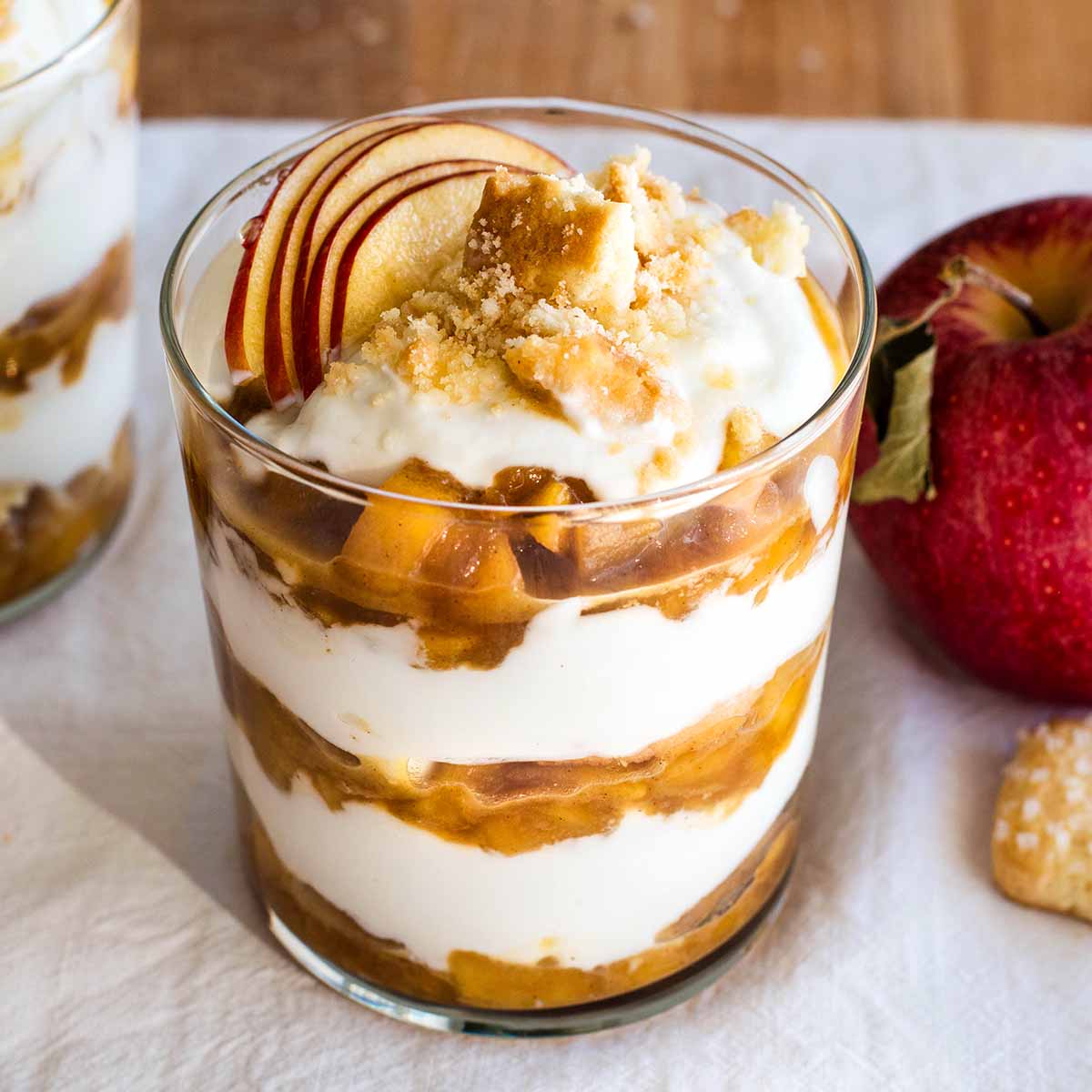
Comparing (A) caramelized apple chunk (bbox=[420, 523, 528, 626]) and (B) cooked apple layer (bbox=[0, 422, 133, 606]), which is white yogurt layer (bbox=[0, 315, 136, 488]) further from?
(A) caramelized apple chunk (bbox=[420, 523, 528, 626])

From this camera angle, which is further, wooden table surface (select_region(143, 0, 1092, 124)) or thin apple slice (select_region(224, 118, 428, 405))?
wooden table surface (select_region(143, 0, 1092, 124))

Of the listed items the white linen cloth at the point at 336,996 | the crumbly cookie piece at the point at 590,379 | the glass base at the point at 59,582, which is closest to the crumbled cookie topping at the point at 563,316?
the crumbly cookie piece at the point at 590,379

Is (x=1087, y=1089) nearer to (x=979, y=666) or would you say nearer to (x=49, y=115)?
(x=979, y=666)

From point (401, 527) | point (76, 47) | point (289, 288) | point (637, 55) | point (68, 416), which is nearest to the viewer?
Answer: point (401, 527)

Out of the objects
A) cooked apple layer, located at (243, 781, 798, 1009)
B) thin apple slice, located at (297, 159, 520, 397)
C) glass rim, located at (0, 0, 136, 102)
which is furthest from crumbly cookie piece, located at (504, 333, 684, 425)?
glass rim, located at (0, 0, 136, 102)

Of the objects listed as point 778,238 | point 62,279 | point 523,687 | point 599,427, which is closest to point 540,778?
point 523,687

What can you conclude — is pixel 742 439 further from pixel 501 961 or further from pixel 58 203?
pixel 58 203

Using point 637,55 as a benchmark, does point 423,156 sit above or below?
above
